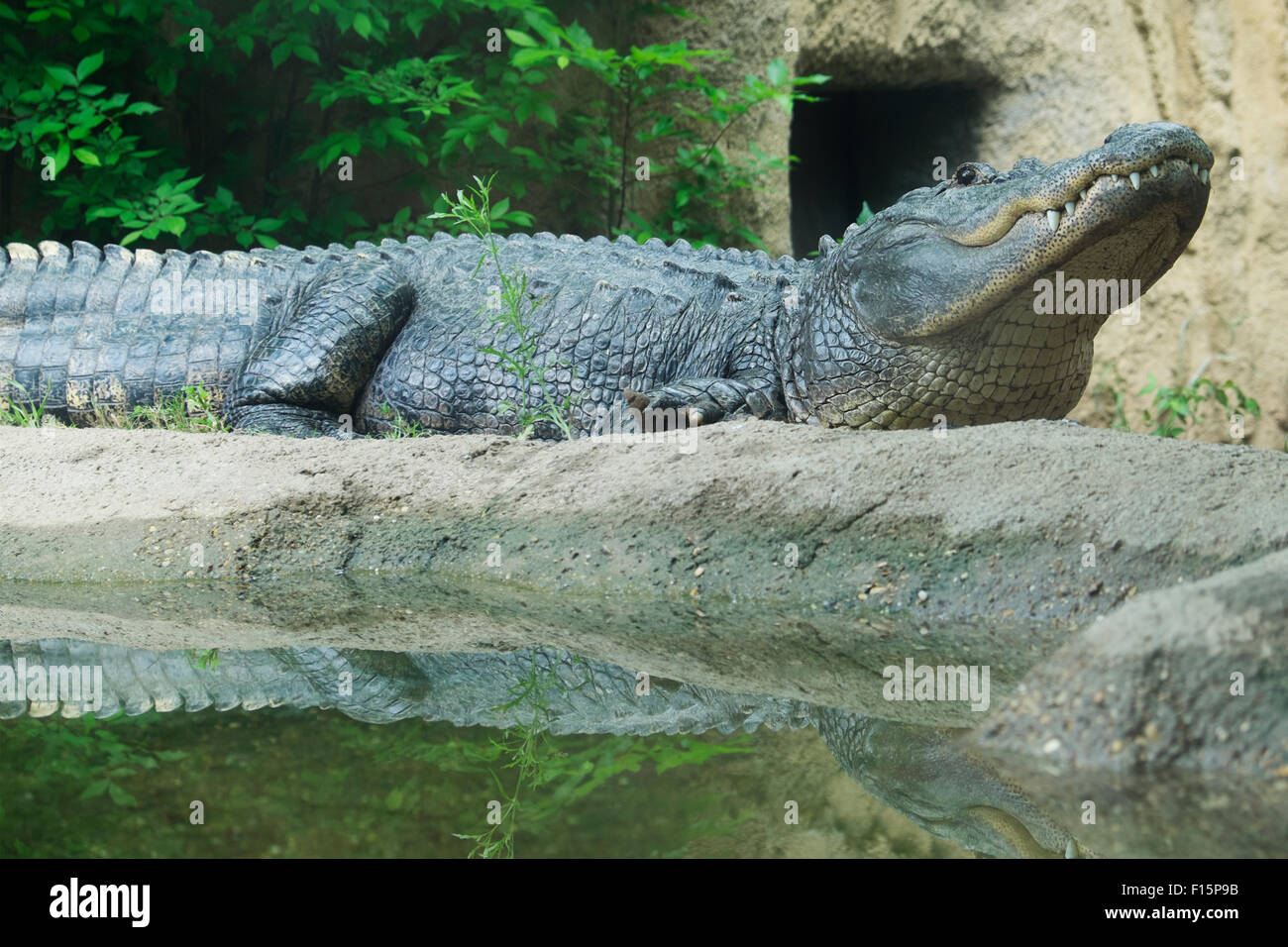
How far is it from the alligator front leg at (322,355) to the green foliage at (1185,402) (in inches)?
172

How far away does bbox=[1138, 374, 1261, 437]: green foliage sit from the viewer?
710 cm

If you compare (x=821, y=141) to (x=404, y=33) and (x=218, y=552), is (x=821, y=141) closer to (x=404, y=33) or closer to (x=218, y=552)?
(x=404, y=33)

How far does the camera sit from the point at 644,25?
704cm

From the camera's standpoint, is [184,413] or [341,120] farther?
[341,120]

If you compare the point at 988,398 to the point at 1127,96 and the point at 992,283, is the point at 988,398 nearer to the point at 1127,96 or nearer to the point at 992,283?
the point at 992,283

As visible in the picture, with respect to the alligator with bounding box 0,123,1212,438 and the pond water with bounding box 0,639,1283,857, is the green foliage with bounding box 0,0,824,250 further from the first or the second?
the pond water with bounding box 0,639,1283,857

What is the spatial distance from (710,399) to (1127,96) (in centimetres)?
444

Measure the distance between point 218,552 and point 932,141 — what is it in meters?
6.00

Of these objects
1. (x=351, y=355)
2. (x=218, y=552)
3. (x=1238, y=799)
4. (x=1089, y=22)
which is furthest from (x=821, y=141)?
(x=1238, y=799)

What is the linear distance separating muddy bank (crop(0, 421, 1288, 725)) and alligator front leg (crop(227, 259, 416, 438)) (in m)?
1.36

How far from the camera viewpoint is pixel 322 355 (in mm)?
4957
